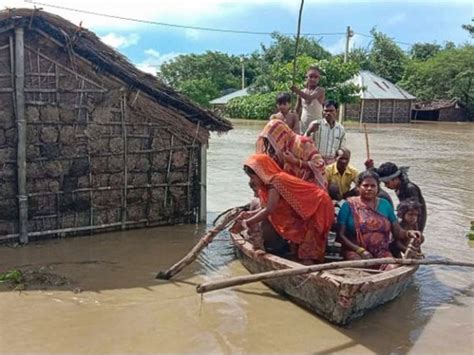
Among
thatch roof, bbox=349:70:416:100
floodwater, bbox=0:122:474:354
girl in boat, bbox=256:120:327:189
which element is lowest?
floodwater, bbox=0:122:474:354

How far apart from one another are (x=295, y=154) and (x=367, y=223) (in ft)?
3.30

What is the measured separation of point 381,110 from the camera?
38.9 m

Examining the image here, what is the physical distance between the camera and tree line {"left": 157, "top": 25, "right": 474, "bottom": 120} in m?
31.3

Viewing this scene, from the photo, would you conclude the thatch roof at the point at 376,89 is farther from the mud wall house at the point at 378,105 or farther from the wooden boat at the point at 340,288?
the wooden boat at the point at 340,288

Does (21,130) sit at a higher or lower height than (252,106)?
lower

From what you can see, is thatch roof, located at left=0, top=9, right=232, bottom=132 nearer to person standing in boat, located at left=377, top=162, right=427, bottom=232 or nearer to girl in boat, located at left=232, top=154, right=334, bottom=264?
girl in boat, located at left=232, top=154, right=334, bottom=264

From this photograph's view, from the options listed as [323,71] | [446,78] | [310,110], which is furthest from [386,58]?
[310,110]

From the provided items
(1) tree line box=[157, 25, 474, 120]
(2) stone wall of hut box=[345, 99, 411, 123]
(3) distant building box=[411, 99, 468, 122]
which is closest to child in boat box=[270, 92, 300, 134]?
(1) tree line box=[157, 25, 474, 120]

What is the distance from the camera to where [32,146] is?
7125mm

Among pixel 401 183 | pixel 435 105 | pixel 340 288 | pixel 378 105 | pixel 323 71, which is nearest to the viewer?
pixel 340 288

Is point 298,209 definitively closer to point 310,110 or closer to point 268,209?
point 268,209

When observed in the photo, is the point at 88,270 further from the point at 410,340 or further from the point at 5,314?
the point at 410,340

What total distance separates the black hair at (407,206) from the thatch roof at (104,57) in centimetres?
324

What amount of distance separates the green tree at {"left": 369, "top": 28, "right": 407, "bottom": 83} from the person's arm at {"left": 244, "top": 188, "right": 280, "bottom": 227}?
150ft
